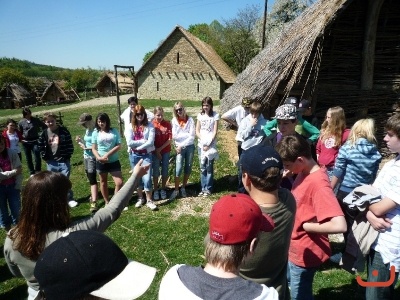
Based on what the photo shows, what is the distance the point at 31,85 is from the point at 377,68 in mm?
56722

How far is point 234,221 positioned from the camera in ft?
4.91

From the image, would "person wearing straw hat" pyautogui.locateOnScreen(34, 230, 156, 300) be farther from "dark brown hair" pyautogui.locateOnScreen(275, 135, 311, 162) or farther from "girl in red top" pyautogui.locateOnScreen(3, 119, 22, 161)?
"girl in red top" pyautogui.locateOnScreen(3, 119, 22, 161)

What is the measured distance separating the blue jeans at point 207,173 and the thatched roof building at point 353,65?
216 centimetres

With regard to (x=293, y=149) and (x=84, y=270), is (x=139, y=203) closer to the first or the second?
(x=293, y=149)

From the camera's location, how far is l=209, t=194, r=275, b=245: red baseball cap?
4.87 ft

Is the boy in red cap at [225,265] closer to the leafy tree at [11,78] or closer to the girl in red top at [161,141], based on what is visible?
the girl in red top at [161,141]

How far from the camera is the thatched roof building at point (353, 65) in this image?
303 inches

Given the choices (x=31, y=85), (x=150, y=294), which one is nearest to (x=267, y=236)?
(x=150, y=294)

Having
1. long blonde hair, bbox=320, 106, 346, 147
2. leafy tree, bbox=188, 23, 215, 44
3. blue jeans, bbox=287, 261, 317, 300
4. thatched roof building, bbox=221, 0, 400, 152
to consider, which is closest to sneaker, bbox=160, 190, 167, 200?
thatched roof building, bbox=221, 0, 400, 152

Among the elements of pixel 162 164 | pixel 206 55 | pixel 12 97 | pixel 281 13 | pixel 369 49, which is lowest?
pixel 162 164

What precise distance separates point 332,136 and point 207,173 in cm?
281

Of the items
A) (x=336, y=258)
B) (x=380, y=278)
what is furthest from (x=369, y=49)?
(x=380, y=278)

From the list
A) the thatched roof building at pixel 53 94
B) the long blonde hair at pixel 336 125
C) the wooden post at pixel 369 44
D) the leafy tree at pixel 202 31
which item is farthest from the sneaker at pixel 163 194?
the leafy tree at pixel 202 31

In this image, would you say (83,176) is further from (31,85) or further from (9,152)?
(31,85)
